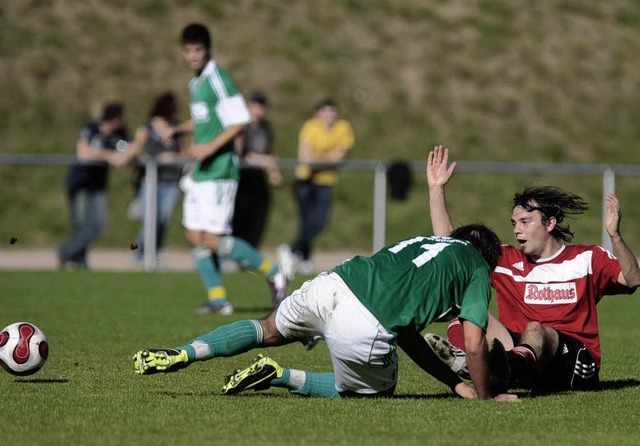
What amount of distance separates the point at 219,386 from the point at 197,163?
454 centimetres

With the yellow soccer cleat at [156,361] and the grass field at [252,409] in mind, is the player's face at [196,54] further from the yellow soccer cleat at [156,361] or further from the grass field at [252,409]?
the yellow soccer cleat at [156,361]

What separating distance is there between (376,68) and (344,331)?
849 inches

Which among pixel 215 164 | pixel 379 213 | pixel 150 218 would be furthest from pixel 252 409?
pixel 379 213

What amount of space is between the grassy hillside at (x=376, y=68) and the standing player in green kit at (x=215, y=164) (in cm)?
1120

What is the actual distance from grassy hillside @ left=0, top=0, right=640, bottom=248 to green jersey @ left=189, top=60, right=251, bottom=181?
36.7ft

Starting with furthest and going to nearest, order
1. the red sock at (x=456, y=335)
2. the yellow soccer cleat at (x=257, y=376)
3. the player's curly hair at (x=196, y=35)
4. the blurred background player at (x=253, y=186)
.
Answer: the blurred background player at (x=253, y=186) → the player's curly hair at (x=196, y=35) → the red sock at (x=456, y=335) → the yellow soccer cleat at (x=257, y=376)

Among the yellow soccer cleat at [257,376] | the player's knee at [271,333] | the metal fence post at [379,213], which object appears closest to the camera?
the yellow soccer cleat at [257,376]

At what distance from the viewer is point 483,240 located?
7270 millimetres

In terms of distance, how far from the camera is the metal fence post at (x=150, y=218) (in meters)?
18.1

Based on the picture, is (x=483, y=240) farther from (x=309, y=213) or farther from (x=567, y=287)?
(x=309, y=213)

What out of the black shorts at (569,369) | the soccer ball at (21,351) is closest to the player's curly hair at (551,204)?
the black shorts at (569,369)

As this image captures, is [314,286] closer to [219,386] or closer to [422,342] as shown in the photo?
[422,342]

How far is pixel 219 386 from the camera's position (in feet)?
25.7

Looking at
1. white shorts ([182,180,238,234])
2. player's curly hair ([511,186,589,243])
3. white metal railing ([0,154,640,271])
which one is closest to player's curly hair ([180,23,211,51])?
white shorts ([182,180,238,234])
